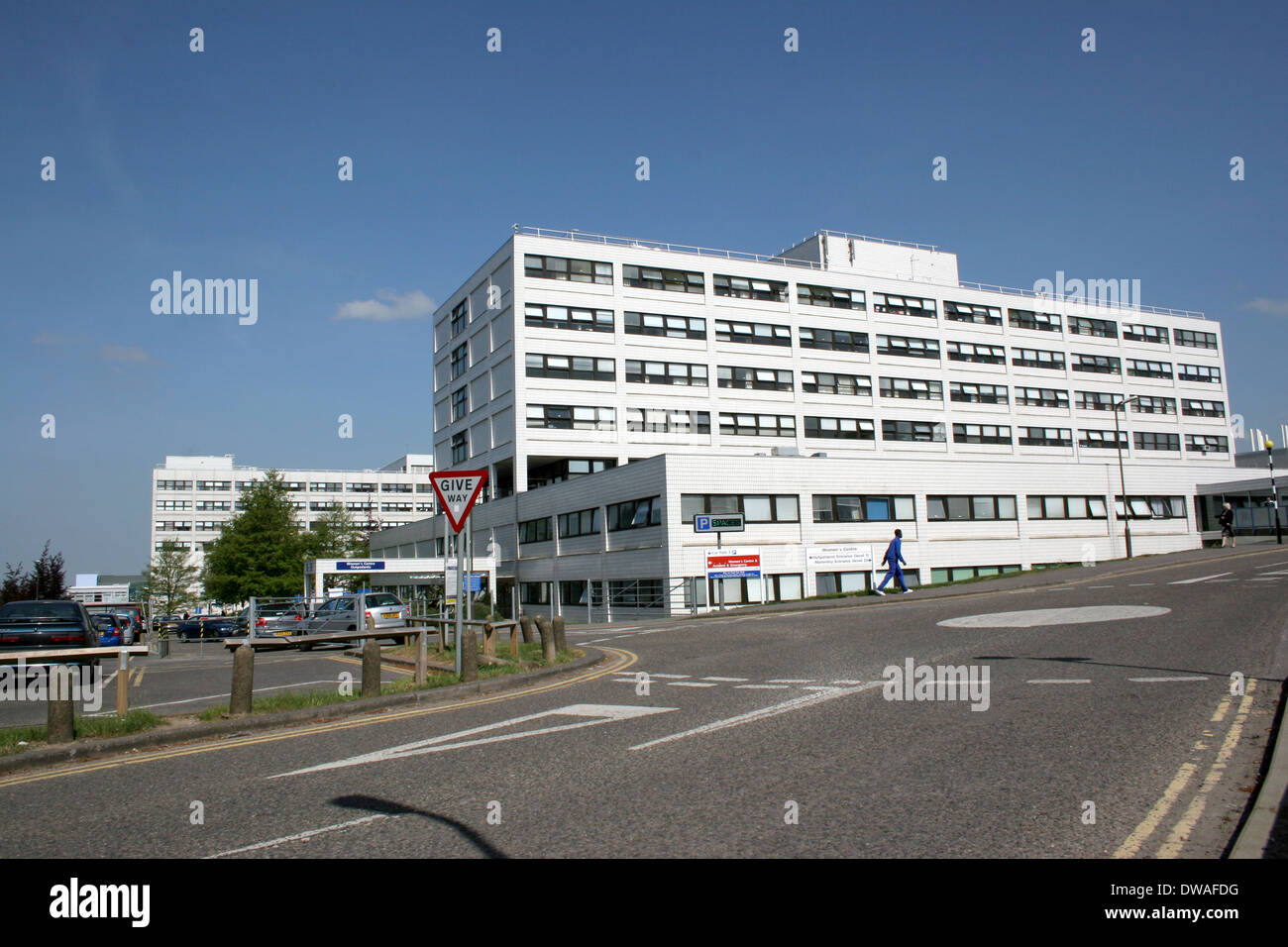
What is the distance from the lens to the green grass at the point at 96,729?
8773mm

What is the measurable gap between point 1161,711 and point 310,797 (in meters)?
7.32

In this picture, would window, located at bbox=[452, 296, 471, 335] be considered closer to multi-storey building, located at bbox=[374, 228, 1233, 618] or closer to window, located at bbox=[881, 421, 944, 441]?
multi-storey building, located at bbox=[374, 228, 1233, 618]

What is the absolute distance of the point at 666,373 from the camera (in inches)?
1943

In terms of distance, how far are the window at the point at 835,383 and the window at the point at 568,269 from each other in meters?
13.0

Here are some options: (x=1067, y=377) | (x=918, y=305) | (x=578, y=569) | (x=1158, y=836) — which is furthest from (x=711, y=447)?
(x=1158, y=836)

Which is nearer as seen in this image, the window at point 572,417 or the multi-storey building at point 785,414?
the multi-storey building at point 785,414

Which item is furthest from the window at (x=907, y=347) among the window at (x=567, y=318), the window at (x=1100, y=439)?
the window at (x=567, y=318)

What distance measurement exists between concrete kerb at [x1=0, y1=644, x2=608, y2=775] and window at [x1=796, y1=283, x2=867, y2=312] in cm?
4362

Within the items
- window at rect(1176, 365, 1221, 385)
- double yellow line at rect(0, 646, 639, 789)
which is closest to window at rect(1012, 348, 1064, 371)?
window at rect(1176, 365, 1221, 385)

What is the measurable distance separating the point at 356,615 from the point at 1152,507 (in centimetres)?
4353

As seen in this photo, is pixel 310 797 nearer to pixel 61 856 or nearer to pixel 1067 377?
pixel 61 856

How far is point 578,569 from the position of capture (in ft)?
146

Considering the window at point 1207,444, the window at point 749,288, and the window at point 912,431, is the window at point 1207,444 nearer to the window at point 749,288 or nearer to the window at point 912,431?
the window at point 912,431

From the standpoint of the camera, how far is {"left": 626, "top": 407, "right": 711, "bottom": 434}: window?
48.9 meters
